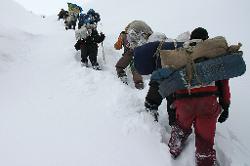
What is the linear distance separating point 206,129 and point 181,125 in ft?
1.40

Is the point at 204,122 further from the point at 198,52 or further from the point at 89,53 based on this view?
the point at 89,53

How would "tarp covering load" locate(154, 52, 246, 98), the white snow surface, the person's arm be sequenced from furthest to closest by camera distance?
the white snow surface, the person's arm, "tarp covering load" locate(154, 52, 246, 98)

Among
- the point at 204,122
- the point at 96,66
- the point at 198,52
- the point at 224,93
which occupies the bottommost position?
the point at 204,122

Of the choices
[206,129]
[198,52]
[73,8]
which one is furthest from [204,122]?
[73,8]

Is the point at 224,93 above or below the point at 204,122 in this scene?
above

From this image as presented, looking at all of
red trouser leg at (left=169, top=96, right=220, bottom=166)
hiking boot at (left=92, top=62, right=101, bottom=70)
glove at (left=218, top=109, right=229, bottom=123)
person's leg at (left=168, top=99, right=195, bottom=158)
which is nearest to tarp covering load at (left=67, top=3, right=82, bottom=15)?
hiking boot at (left=92, top=62, right=101, bottom=70)

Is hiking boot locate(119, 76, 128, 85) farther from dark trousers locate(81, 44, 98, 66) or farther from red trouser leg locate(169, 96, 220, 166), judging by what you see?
red trouser leg locate(169, 96, 220, 166)

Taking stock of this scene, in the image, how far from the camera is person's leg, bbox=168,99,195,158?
4574 mm

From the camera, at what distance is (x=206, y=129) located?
452 cm

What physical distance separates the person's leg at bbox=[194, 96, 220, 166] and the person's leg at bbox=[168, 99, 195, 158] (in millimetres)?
132

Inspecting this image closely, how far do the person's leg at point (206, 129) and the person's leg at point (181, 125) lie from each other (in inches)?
5.2

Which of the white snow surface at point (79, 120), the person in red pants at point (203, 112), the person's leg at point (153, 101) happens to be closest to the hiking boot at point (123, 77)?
A: the white snow surface at point (79, 120)

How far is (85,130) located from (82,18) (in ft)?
15.8

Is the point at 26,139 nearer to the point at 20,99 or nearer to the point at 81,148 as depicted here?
the point at 81,148
